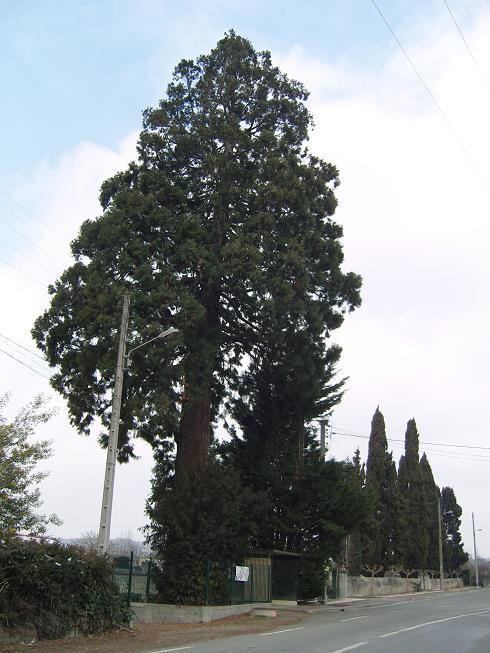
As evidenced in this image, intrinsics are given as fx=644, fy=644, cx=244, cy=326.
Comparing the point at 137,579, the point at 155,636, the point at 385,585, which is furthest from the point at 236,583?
the point at 385,585

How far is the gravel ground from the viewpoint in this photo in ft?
41.6

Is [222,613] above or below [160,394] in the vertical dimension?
below

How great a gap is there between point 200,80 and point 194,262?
34.1ft

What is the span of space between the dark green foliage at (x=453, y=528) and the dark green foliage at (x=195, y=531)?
70.3 meters

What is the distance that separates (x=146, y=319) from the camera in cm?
2194

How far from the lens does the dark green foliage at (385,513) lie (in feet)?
200

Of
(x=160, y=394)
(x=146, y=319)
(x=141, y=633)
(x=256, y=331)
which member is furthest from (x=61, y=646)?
(x=256, y=331)

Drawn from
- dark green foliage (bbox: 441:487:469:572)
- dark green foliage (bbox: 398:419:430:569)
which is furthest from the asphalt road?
dark green foliage (bbox: 441:487:469:572)

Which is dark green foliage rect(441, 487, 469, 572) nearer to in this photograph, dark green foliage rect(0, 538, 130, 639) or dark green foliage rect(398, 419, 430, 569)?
dark green foliage rect(398, 419, 430, 569)

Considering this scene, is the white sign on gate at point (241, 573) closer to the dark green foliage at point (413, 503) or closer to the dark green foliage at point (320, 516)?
the dark green foliage at point (320, 516)

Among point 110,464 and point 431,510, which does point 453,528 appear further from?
point 110,464

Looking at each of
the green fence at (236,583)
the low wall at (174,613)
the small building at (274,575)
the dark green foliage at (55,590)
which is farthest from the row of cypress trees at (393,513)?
the dark green foliage at (55,590)

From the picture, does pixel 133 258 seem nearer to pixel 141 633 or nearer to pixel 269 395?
pixel 269 395

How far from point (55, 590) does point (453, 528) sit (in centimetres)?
8516
